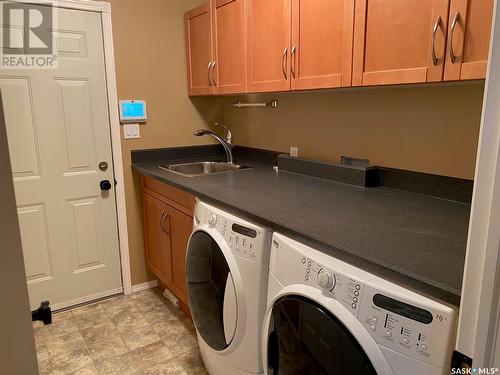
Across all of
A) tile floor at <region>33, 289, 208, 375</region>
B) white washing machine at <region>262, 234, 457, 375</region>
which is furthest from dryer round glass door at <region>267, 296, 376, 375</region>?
tile floor at <region>33, 289, 208, 375</region>

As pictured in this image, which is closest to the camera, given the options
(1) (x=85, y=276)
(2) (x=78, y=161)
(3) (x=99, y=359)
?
(3) (x=99, y=359)

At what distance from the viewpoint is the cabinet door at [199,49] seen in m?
2.44

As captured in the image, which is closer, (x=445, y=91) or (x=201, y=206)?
(x=445, y=91)

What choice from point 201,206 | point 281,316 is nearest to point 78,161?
point 201,206

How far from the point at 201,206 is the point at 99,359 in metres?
1.07

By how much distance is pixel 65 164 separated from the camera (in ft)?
7.75

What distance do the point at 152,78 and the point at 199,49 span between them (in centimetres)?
40

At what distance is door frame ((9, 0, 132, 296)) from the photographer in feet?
7.35

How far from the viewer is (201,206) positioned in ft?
5.76

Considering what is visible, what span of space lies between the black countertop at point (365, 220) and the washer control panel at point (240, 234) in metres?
0.04

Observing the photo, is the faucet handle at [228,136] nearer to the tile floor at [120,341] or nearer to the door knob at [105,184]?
the door knob at [105,184]

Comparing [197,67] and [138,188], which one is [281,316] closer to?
[138,188]

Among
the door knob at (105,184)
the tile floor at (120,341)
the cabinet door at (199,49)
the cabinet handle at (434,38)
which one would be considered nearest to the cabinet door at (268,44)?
the cabinet door at (199,49)

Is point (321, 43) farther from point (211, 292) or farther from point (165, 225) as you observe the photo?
point (165, 225)
